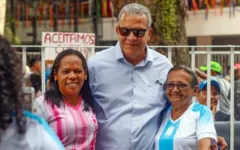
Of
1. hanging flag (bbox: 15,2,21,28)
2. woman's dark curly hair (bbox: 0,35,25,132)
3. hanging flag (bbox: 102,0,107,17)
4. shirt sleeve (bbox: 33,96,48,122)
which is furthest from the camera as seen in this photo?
hanging flag (bbox: 15,2,21,28)

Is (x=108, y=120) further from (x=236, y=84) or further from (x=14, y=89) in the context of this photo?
(x=236, y=84)

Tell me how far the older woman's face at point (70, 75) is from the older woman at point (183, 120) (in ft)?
1.94

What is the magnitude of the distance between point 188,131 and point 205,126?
11 cm

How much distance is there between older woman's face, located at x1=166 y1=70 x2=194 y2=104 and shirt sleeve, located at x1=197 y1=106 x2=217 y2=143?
0.14 meters

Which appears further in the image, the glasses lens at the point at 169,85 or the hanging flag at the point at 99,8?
the hanging flag at the point at 99,8

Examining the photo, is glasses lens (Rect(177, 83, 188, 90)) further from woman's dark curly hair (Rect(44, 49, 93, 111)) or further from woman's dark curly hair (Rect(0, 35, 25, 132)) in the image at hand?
woman's dark curly hair (Rect(0, 35, 25, 132))

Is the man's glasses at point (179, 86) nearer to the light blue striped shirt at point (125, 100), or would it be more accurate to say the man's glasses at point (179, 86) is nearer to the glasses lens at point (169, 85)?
the glasses lens at point (169, 85)

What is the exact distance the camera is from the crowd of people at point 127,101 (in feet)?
12.5

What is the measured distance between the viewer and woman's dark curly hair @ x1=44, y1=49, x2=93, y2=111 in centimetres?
382

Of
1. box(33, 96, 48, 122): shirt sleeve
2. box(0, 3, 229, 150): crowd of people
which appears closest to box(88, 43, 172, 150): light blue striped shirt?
box(0, 3, 229, 150): crowd of people

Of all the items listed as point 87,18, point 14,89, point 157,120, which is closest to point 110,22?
point 87,18

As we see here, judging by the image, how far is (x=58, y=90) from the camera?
389 centimetres

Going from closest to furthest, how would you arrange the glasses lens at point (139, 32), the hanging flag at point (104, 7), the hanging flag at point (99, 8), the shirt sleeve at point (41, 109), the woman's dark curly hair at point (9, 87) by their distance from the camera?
the woman's dark curly hair at point (9, 87) → the shirt sleeve at point (41, 109) → the glasses lens at point (139, 32) → the hanging flag at point (104, 7) → the hanging flag at point (99, 8)

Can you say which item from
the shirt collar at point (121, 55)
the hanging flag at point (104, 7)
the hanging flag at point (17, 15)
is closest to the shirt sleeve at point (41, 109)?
the shirt collar at point (121, 55)
